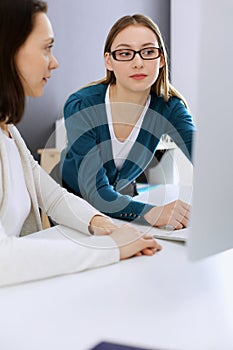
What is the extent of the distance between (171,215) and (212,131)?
19.4 inches

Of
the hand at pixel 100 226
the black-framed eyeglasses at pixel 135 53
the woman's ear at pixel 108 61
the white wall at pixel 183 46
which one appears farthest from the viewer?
the white wall at pixel 183 46

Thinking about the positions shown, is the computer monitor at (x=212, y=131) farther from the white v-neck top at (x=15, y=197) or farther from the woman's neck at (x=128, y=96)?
the woman's neck at (x=128, y=96)

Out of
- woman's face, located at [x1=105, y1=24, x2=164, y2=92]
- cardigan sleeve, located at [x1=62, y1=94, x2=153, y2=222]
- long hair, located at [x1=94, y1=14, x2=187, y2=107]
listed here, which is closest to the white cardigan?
cardigan sleeve, located at [x1=62, y1=94, x2=153, y2=222]

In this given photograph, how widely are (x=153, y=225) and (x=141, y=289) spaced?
321 mm

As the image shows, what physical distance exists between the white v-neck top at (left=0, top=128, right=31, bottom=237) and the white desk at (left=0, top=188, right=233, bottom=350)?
21 centimetres

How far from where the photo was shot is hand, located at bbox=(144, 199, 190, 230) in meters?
0.93

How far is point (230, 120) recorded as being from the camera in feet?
1.64

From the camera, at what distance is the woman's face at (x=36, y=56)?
72cm

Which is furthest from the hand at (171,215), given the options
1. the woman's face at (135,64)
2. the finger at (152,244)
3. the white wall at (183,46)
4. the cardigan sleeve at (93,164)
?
the white wall at (183,46)

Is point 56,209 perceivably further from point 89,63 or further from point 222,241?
point 89,63

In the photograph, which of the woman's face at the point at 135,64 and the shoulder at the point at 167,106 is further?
the shoulder at the point at 167,106

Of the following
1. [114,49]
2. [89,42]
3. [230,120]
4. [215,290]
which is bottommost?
[215,290]

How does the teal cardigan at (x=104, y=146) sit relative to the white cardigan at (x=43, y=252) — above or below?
above

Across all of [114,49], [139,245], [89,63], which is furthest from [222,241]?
[89,63]
